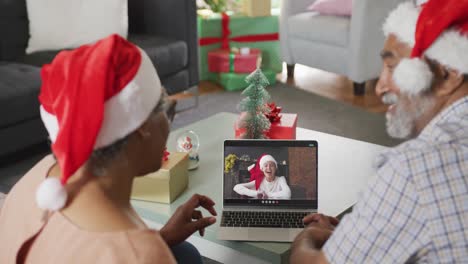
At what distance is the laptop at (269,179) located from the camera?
6.14 feet

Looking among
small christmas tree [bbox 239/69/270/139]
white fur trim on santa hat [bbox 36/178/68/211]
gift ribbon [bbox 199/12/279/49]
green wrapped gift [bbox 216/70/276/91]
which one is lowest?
green wrapped gift [bbox 216/70/276/91]

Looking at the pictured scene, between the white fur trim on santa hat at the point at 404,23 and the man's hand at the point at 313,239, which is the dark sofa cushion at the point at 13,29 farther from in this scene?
the white fur trim on santa hat at the point at 404,23

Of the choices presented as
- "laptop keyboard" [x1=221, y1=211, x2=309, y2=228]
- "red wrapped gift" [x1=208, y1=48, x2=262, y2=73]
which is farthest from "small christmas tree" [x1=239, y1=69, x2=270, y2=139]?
Answer: "red wrapped gift" [x1=208, y1=48, x2=262, y2=73]

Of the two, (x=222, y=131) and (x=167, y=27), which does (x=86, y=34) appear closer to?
→ (x=167, y=27)

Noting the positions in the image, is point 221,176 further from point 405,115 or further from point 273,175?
point 405,115

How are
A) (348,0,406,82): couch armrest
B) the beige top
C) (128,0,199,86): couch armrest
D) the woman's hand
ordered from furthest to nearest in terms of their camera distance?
(348,0,406,82): couch armrest → (128,0,199,86): couch armrest → the woman's hand → the beige top

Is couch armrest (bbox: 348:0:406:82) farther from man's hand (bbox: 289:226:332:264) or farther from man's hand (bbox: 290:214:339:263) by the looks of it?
man's hand (bbox: 289:226:332:264)

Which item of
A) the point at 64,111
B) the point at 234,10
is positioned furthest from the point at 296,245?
the point at 234,10

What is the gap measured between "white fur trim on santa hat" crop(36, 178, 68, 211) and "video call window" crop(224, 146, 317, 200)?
890 millimetres

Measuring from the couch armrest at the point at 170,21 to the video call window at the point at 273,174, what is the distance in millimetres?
2056

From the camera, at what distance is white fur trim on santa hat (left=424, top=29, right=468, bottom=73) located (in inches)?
48.1

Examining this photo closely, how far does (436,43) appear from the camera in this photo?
1.25 metres

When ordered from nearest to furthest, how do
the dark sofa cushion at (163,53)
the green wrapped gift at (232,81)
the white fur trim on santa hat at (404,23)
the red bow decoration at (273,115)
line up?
1. the white fur trim on santa hat at (404,23)
2. the red bow decoration at (273,115)
3. the dark sofa cushion at (163,53)
4. the green wrapped gift at (232,81)

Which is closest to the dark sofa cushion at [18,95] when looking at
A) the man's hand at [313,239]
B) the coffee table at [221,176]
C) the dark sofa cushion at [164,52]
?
the dark sofa cushion at [164,52]
